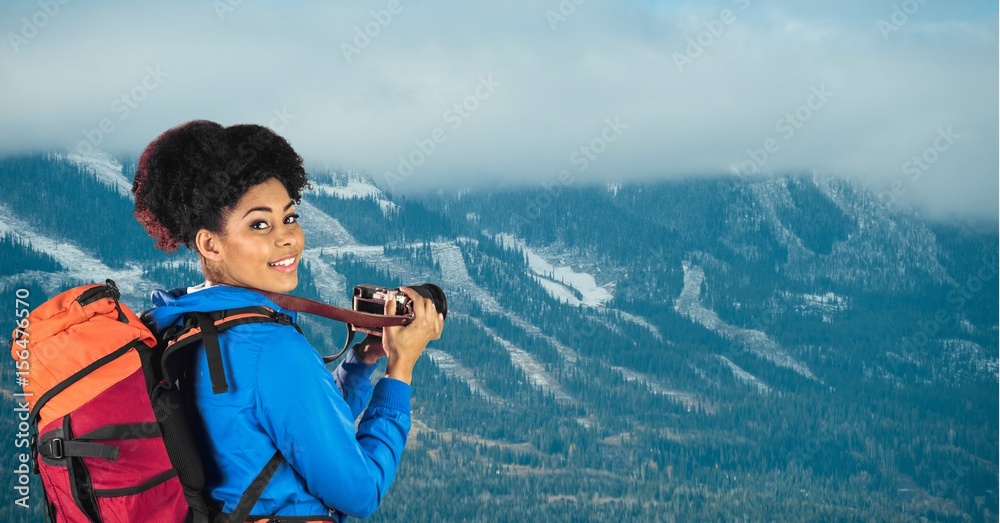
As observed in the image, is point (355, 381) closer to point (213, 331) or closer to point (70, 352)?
point (213, 331)

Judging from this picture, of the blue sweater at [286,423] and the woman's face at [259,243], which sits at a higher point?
the woman's face at [259,243]

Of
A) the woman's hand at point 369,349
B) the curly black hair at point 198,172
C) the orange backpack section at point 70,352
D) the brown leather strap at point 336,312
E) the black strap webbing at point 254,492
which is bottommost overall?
the black strap webbing at point 254,492

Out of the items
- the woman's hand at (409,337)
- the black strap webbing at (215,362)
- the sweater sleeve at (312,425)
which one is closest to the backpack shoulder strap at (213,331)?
the black strap webbing at (215,362)

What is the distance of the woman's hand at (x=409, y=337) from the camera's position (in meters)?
4.39

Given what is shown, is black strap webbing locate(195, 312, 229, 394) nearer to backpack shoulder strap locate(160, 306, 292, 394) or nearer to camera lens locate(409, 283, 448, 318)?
backpack shoulder strap locate(160, 306, 292, 394)

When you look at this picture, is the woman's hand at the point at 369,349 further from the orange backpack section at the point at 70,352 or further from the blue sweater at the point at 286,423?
the orange backpack section at the point at 70,352

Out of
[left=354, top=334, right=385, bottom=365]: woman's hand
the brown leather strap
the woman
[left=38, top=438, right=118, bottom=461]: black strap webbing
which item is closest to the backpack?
[left=38, top=438, right=118, bottom=461]: black strap webbing

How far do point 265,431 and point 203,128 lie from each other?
3.91ft

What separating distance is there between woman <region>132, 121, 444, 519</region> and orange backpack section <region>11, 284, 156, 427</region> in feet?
0.88

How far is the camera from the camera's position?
4551mm

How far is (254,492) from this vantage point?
409 centimetres

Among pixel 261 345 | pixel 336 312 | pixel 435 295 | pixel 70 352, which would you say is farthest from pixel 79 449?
pixel 435 295

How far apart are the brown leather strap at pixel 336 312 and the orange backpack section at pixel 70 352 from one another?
529 mm

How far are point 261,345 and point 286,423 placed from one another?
290 millimetres
